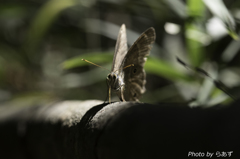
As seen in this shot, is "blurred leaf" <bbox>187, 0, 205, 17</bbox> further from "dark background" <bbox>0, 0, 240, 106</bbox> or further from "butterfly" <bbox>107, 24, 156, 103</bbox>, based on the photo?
"butterfly" <bbox>107, 24, 156, 103</bbox>

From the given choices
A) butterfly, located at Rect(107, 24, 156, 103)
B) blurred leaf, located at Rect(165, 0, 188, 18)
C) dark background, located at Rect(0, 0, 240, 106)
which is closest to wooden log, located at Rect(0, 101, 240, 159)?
butterfly, located at Rect(107, 24, 156, 103)

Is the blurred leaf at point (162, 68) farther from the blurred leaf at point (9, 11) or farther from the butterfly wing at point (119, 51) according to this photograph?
the blurred leaf at point (9, 11)

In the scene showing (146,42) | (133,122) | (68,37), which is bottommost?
(133,122)

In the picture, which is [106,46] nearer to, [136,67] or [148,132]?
[136,67]

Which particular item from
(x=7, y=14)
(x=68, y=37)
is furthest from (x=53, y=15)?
(x=68, y=37)

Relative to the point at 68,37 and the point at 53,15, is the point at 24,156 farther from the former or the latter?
the point at 68,37

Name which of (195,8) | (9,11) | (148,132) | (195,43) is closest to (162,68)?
(195,43)
